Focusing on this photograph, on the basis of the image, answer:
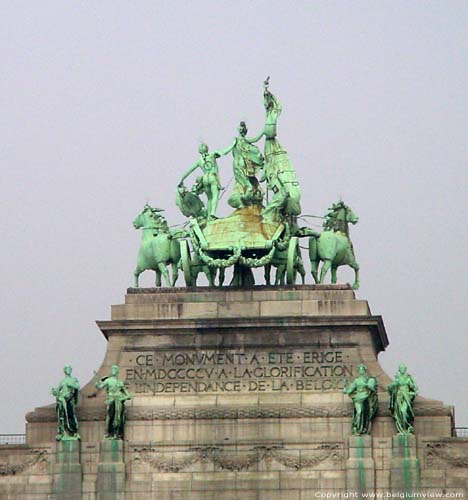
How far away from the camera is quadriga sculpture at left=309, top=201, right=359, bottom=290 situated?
320 feet

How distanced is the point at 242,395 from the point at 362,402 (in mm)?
3842

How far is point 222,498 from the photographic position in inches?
3743

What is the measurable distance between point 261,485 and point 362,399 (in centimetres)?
396

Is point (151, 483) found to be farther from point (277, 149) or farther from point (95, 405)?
point (277, 149)

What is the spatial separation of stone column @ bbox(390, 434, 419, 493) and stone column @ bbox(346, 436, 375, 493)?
66 centimetres

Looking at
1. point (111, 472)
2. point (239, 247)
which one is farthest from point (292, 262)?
point (111, 472)

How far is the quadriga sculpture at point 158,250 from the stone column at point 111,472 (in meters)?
5.51

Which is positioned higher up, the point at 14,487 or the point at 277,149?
the point at 277,149

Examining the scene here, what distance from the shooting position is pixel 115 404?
95375 millimetres

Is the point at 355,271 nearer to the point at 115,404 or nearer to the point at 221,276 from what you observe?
the point at 221,276

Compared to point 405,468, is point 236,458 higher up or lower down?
higher up

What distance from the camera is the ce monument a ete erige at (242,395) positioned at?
9481cm

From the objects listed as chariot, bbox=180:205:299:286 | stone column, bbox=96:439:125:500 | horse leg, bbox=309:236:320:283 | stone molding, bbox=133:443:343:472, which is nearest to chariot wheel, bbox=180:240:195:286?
chariot, bbox=180:205:299:286

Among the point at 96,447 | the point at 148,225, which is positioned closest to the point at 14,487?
the point at 96,447
